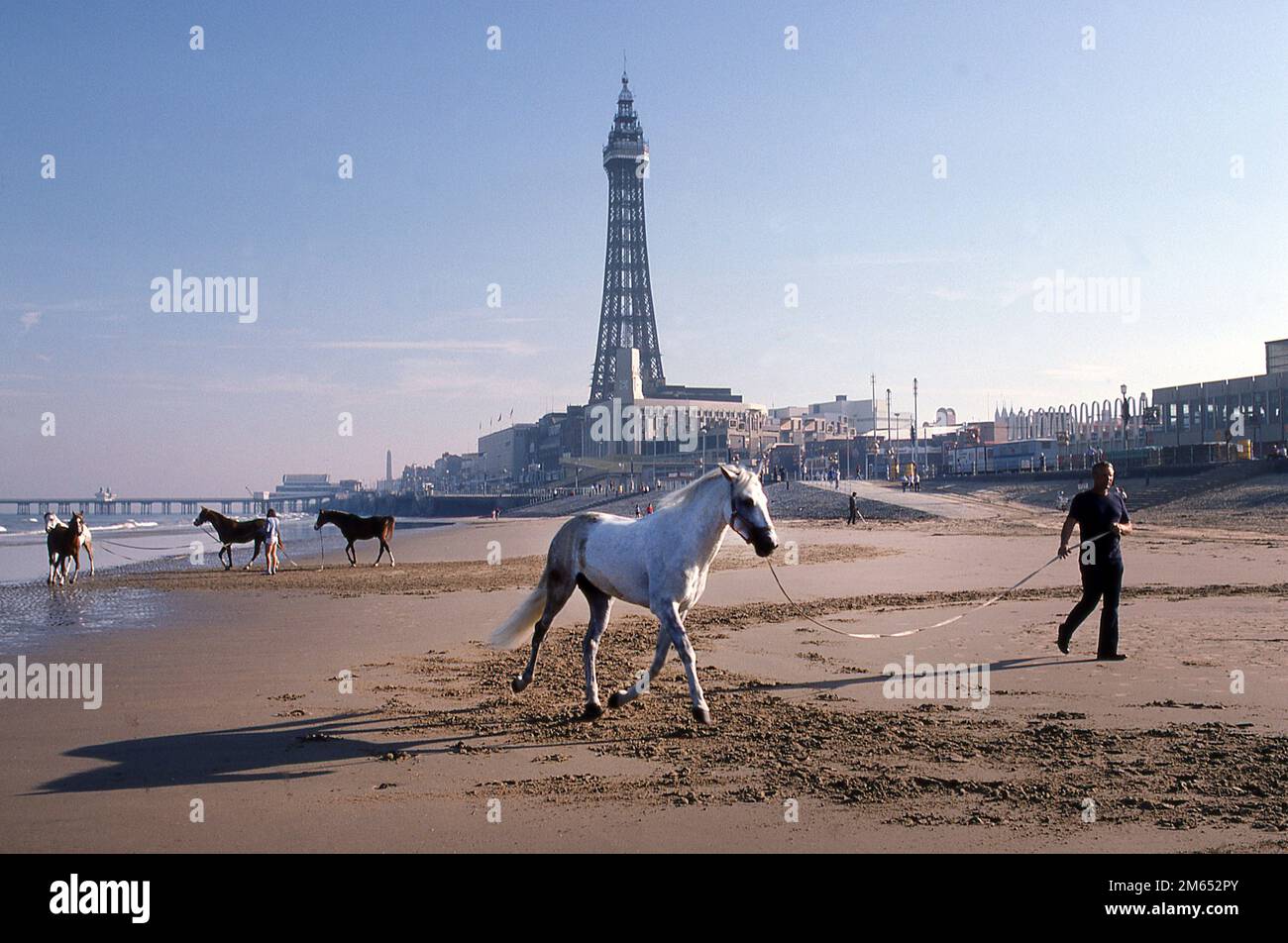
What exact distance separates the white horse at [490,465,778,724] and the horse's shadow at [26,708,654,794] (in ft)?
2.95

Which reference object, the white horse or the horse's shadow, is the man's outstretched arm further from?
the horse's shadow

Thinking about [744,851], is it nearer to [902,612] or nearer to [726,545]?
[902,612]

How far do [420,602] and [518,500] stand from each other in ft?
430

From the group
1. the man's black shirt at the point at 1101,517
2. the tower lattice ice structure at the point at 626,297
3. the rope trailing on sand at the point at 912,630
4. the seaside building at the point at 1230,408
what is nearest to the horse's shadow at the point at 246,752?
the rope trailing on sand at the point at 912,630

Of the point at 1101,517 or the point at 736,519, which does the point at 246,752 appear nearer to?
the point at 736,519

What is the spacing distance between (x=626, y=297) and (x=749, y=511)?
173772 mm

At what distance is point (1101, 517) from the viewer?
10.2 metres

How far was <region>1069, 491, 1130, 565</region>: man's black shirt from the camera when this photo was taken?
10133mm

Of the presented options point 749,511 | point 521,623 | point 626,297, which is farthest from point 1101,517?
point 626,297

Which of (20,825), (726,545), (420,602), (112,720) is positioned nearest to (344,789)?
(20,825)

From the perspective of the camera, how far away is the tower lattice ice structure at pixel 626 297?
6964 inches

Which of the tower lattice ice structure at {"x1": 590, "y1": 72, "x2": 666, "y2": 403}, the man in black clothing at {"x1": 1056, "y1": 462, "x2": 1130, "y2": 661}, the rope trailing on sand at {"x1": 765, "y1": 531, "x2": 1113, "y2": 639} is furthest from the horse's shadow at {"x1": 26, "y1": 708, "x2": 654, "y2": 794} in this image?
the tower lattice ice structure at {"x1": 590, "y1": 72, "x2": 666, "y2": 403}

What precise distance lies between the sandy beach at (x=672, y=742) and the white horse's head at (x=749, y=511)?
1.41 metres
